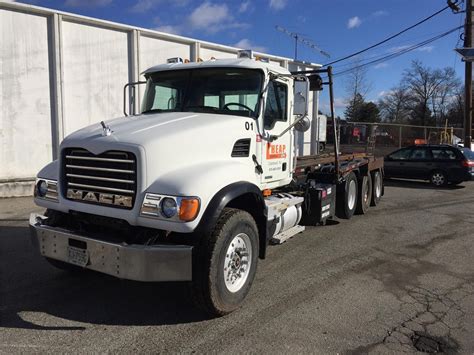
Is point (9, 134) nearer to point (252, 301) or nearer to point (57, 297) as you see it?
point (57, 297)

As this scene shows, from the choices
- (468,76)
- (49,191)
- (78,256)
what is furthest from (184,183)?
(468,76)

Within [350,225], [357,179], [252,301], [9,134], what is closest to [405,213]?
[357,179]

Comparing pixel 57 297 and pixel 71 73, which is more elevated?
pixel 71 73

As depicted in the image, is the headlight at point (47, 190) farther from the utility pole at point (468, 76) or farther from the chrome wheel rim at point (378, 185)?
the utility pole at point (468, 76)

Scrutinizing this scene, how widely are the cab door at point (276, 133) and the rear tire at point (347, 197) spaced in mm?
2894

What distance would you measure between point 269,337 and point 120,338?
1327 mm

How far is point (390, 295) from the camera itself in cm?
494

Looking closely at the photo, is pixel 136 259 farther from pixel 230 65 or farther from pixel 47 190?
pixel 230 65

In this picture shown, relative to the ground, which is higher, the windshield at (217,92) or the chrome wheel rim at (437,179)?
the windshield at (217,92)

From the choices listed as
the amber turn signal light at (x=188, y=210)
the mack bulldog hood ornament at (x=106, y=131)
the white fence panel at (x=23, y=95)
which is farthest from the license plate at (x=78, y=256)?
the white fence panel at (x=23, y=95)

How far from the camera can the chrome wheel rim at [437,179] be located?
15359 mm

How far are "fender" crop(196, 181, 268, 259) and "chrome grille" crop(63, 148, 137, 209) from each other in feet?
2.30

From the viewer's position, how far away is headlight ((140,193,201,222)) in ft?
12.2

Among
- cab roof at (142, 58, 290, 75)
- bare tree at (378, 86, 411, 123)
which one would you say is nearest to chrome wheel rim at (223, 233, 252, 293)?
cab roof at (142, 58, 290, 75)
